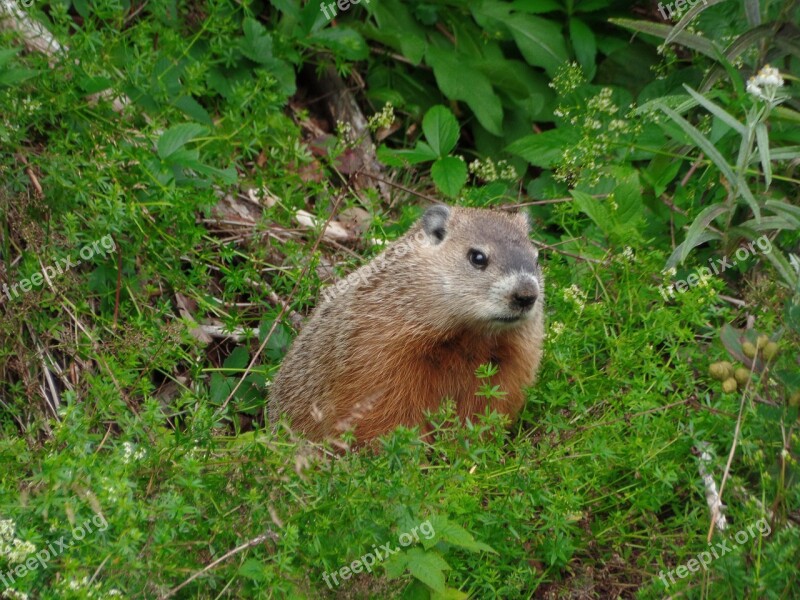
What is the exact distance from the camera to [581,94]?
7277mm

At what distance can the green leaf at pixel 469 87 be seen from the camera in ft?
24.5

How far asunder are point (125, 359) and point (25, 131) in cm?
160

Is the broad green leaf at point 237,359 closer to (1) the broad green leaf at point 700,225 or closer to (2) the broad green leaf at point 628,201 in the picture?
(2) the broad green leaf at point 628,201

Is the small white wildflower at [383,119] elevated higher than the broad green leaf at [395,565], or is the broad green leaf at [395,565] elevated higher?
the small white wildflower at [383,119]

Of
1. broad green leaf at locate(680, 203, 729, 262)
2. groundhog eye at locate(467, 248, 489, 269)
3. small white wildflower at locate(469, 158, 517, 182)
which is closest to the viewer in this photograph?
groundhog eye at locate(467, 248, 489, 269)

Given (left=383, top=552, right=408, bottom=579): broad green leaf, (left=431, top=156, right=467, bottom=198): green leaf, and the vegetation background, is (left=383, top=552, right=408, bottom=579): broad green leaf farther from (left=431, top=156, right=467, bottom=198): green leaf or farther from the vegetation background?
(left=431, top=156, right=467, bottom=198): green leaf

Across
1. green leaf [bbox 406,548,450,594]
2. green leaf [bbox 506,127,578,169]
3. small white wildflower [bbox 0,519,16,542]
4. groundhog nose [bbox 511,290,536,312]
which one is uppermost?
small white wildflower [bbox 0,519,16,542]

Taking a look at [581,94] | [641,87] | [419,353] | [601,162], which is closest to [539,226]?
[601,162]

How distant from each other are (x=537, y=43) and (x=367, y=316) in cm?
347

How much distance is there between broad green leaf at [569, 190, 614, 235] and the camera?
5645 mm

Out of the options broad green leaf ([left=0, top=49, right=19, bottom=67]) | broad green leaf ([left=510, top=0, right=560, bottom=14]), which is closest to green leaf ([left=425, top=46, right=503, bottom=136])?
broad green leaf ([left=510, top=0, right=560, bottom=14])

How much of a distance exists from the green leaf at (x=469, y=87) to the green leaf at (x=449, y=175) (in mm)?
1067

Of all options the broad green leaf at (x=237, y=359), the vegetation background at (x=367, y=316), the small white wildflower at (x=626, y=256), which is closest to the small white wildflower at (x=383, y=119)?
the vegetation background at (x=367, y=316)

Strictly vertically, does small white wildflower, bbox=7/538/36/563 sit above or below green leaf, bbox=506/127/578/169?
above
